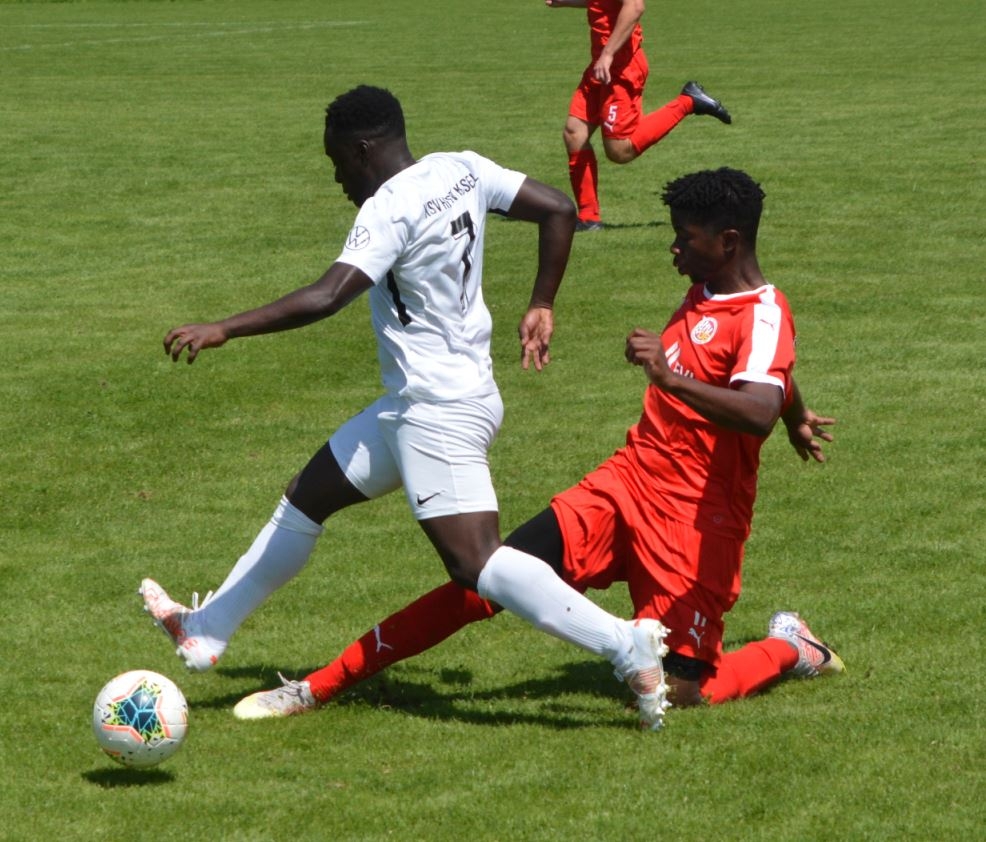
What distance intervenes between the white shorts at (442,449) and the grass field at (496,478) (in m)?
0.83

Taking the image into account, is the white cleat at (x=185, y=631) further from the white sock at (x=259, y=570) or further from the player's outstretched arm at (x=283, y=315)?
the player's outstretched arm at (x=283, y=315)

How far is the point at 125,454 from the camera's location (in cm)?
1020

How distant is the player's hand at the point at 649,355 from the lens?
5629 mm

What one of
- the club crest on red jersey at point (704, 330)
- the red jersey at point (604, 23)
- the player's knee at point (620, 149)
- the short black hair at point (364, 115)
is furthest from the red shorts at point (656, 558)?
the red jersey at point (604, 23)

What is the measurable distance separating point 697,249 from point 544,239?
61cm

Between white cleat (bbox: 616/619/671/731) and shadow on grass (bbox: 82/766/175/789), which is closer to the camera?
shadow on grass (bbox: 82/766/175/789)

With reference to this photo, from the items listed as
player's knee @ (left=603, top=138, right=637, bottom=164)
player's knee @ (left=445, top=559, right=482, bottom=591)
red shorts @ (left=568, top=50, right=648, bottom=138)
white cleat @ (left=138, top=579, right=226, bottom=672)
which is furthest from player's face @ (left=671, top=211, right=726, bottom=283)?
player's knee @ (left=603, top=138, right=637, bottom=164)

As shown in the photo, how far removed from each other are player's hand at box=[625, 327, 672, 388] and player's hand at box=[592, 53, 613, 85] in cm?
957

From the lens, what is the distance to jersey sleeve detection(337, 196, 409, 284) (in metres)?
5.89

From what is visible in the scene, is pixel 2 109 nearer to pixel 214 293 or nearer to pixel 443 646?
pixel 214 293

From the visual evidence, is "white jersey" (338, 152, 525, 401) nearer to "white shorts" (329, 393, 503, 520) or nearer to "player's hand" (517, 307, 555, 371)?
"white shorts" (329, 393, 503, 520)

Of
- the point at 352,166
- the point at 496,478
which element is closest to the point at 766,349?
the point at 352,166

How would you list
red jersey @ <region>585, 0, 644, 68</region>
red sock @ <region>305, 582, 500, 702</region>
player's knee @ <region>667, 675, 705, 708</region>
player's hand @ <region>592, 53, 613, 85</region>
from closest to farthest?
1. player's knee @ <region>667, 675, 705, 708</region>
2. red sock @ <region>305, 582, 500, 702</region>
3. player's hand @ <region>592, 53, 613, 85</region>
4. red jersey @ <region>585, 0, 644, 68</region>

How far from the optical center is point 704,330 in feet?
21.0
